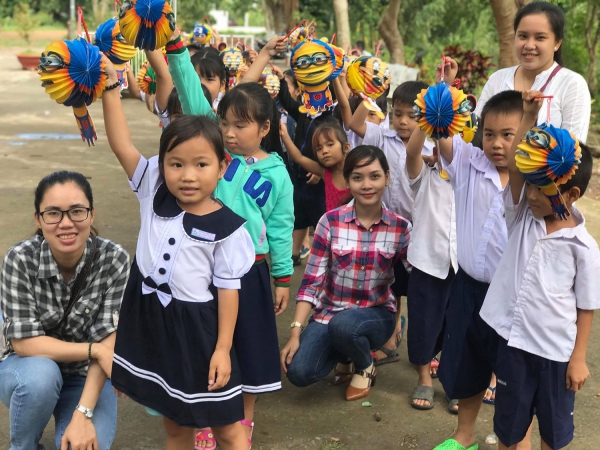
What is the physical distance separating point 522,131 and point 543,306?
65 cm

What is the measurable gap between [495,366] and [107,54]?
203cm

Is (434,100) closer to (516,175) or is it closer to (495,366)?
(516,175)

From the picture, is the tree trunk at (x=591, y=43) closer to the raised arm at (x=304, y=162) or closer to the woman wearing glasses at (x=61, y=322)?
the raised arm at (x=304, y=162)

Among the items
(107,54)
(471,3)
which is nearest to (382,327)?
(107,54)

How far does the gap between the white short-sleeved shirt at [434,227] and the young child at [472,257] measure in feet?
1.21

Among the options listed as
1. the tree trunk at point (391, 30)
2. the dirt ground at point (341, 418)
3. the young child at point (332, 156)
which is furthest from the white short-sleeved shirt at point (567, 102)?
the tree trunk at point (391, 30)

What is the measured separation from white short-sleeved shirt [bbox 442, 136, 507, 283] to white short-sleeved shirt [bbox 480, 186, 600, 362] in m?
0.31

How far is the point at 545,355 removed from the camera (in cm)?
264

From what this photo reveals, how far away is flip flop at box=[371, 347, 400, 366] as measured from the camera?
4.11 meters

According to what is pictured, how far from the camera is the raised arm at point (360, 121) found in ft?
14.1

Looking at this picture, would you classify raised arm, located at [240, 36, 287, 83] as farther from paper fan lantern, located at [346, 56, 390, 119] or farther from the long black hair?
paper fan lantern, located at [346, 56, 390, 119]

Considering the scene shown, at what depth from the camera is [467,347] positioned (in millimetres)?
3061

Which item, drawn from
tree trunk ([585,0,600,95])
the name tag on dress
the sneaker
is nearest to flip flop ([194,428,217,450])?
the name tag on dress

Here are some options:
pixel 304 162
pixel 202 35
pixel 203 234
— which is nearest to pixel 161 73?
pixel 203 234
